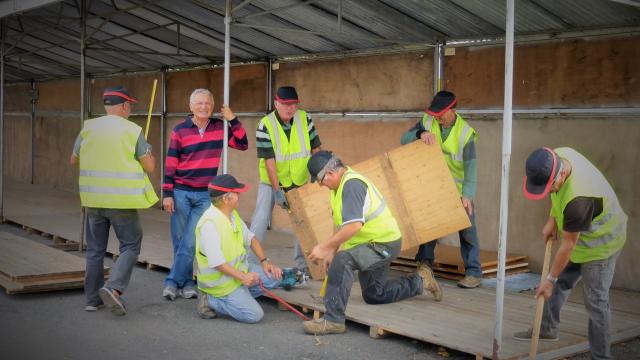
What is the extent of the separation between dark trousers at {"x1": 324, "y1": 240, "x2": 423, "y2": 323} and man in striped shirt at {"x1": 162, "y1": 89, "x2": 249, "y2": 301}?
5.80ft

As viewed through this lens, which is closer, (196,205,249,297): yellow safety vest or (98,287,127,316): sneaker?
(196,205,249,297): yellow safety vest

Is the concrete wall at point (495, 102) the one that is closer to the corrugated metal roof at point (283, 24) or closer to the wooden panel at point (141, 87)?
the corrugated metal roof at point (283, 24)

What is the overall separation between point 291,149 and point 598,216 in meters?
3.21

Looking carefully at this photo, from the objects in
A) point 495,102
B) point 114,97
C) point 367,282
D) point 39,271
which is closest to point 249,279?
point 367,282

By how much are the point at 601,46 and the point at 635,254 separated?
2.05m

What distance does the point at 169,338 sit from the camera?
6.14 m

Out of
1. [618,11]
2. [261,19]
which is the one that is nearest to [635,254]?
[618,11]

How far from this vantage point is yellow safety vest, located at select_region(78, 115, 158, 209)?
6574 millimetres

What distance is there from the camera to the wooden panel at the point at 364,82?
370 inches

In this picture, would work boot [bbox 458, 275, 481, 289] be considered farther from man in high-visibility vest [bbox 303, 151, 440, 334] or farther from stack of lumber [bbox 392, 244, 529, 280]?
man in high-visibility vest [bbox 303, 151, 440, 334]

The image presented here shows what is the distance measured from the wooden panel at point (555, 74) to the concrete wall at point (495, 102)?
1 cm

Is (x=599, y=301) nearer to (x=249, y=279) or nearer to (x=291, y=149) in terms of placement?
(x=249, y=279)

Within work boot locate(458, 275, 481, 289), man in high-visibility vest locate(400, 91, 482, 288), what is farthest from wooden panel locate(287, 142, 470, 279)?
work boot locate(458, 275, 481, 289)

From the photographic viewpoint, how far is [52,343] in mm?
5961
